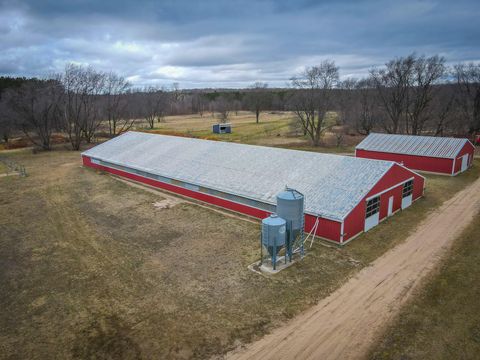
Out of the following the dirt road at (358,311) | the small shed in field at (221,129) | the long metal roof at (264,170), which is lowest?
the dirt road at (358,311)

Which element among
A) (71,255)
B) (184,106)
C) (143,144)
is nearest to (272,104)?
(184,106)

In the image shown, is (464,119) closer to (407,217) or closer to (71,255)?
(407,217)

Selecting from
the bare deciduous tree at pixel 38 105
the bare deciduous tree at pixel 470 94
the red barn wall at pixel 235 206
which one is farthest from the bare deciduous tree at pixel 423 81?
the bare deciduous tree at pixel 38 105

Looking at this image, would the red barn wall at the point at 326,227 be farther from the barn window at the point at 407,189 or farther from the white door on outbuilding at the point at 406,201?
the white door on outbuilding at the point at 406,201

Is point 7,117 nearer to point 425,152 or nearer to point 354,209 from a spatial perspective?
point 354,209

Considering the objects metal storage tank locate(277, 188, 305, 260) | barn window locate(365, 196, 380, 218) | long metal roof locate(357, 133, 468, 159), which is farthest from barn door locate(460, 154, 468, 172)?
metal storage tank locate(277, 188, 305, 260)

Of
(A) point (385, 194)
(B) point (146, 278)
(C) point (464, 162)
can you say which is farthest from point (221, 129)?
(B) point (146, 278)
